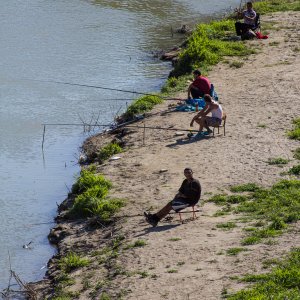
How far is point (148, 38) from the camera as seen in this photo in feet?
111

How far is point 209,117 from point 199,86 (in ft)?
7.51

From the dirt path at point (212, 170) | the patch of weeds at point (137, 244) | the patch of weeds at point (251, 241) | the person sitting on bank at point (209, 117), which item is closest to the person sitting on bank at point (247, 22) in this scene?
the dirt path at point (212, 170)

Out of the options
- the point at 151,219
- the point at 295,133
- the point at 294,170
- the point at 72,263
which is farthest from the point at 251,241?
the point at 295,133

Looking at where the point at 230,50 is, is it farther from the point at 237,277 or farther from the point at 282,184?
the point at 237,277

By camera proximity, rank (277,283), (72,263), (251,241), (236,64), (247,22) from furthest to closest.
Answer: (247,22) < (236,64) < (72,263) < (251,241) < (277,283)

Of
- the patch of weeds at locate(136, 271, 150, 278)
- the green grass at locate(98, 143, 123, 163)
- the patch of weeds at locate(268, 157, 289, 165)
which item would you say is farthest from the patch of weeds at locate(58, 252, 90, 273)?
the green grass at locate(98, 143, 123, 163)

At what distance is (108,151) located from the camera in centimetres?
2053

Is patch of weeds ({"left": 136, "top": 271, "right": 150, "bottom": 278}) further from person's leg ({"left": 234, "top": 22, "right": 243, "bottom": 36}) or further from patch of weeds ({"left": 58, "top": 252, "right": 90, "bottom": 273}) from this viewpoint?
person's leg ({"left": 234, "top": 22, "right": 243, "bottom": 36})

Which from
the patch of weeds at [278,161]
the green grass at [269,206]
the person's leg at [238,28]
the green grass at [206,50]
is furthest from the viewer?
the person's leg at [238,28]

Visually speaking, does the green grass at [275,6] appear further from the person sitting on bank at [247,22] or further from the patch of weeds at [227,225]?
the patch of weeds at [227,225]

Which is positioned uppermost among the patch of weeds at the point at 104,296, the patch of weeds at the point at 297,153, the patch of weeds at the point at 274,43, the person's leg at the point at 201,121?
the patch of weeds at the point at 274,43

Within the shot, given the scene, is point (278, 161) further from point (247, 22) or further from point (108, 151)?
point (247, 22)

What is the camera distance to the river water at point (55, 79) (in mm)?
18109

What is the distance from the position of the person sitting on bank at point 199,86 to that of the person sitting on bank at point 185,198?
6.86 m
